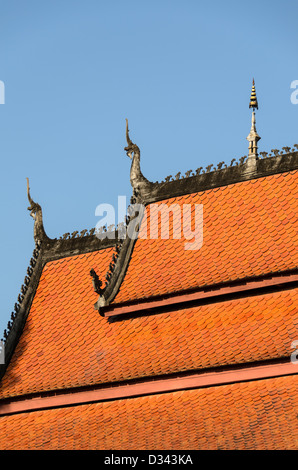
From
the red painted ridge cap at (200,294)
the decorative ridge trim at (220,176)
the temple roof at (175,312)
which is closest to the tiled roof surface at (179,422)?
the temple roof at (175,312)

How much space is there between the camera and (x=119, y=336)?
32.2 metres

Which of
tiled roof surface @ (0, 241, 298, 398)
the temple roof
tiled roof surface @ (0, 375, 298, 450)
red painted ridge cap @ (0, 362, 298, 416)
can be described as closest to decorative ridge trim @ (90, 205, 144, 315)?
the temple roof

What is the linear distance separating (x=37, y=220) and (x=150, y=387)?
9423 mm

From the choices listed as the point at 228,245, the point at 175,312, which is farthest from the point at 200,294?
the point at 228,245

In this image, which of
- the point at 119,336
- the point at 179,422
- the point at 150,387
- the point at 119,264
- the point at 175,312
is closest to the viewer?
the point at 179,422

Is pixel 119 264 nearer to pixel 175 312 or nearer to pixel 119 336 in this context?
pixel 119 336

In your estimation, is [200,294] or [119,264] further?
[119,264]

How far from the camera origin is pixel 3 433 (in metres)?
32.3

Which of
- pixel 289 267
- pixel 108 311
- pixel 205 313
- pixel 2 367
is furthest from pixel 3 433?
pixel 289 267

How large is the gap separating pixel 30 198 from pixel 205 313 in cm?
949

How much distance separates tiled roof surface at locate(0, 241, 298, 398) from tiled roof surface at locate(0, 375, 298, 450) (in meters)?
0.75

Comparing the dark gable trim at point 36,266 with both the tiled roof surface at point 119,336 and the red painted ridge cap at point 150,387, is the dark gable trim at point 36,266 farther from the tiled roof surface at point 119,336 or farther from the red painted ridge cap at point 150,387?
the red painted ridge cap at point 150,387

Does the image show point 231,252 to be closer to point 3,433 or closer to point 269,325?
point 269,325

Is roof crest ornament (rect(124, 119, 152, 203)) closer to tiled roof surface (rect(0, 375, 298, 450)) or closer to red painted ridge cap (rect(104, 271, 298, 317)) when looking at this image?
red painted ridge cap (rect(104, 271, 298, 317))
